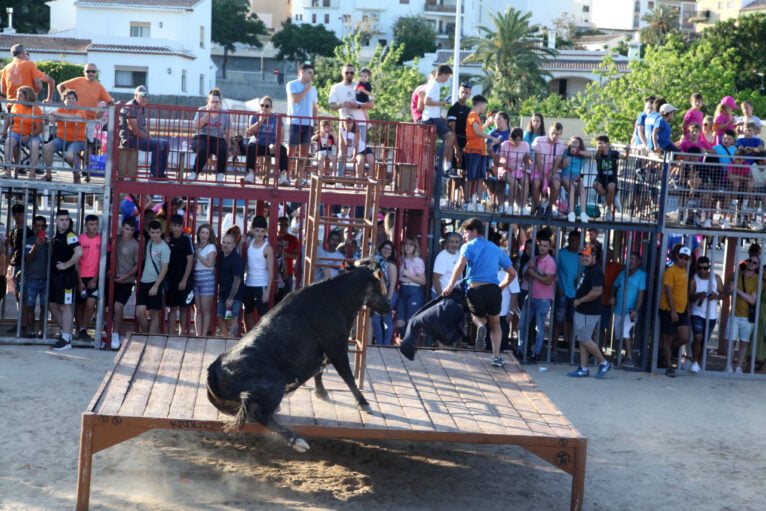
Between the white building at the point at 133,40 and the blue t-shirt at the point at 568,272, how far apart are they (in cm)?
4340

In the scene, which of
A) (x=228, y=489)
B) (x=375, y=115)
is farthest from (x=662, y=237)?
(x=375, y=115)

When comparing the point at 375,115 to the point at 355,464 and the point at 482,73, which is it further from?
the point at 355,464

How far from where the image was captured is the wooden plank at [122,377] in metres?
8.36

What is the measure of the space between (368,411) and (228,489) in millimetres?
1461

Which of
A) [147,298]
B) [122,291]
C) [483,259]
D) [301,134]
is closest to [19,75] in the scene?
[122,291]

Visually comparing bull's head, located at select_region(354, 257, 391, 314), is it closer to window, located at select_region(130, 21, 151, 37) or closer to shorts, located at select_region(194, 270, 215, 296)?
shorts, located at select_region(194, 270, 215, 296)

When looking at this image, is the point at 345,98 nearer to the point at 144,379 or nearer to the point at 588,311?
the point at 588,311

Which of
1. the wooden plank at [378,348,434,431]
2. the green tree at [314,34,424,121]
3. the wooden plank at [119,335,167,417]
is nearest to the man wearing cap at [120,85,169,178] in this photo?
the wooden plank at [119,335,167,417]

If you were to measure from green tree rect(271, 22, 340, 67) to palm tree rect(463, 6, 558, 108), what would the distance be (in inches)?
572

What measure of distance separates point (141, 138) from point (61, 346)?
10.5ft

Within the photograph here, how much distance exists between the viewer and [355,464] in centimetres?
956

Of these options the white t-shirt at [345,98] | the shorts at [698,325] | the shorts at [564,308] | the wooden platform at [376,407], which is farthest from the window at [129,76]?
the wooden platform at [376,407]

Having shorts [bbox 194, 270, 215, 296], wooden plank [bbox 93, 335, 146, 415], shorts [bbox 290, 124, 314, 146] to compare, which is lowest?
wooden plank [bbox 93, 335, 146, 415]

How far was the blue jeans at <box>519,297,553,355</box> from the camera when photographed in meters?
14.1
